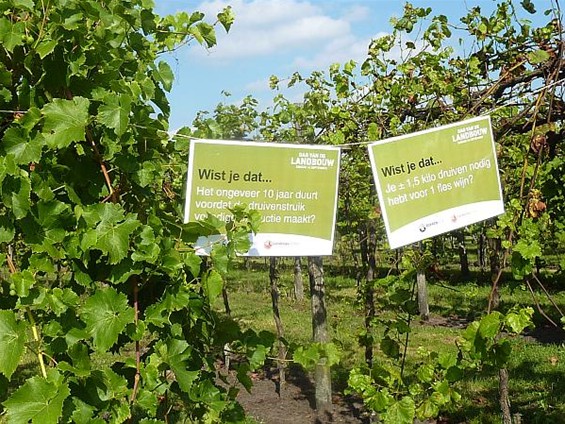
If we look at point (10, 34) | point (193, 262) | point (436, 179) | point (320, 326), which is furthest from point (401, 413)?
point (320, 326)

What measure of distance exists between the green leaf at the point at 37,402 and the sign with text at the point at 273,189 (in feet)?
2.48

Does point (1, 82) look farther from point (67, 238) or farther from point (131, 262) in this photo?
point (131, 262)

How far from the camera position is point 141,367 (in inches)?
79.5

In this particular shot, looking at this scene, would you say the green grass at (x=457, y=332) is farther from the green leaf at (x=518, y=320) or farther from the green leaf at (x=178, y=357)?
the green leaf at (x=178, y=357)

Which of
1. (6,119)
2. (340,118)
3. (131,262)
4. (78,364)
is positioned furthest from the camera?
(340,118)

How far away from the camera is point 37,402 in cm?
169

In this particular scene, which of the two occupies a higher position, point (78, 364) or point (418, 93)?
point (418, 93)

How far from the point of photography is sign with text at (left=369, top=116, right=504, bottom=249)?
2.37 m

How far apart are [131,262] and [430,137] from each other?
3.97 feet

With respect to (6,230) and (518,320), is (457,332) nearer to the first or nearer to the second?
(518,320)

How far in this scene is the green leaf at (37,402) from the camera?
1.67 metres

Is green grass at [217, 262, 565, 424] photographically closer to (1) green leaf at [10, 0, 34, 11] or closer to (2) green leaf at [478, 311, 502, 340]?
(2) green leaf at [478, 311, 502, 340]

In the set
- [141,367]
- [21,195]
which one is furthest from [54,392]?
[21,195]

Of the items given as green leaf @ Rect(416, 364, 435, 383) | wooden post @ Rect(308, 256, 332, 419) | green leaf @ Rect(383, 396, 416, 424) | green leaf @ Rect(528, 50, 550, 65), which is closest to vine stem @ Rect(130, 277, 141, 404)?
green leaf @ Rect(383, 396, 416, 424)
